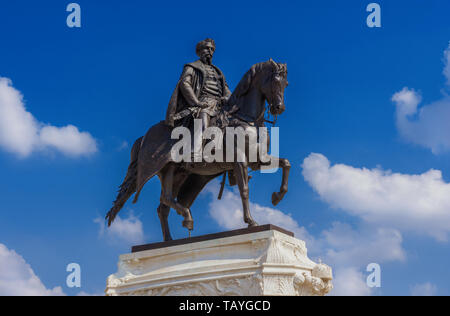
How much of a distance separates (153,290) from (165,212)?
65.3 inches

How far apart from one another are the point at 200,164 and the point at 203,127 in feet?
1.98

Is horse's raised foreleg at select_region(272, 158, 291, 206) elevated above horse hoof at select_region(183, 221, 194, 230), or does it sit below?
above

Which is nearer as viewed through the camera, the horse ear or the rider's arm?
the horse ear

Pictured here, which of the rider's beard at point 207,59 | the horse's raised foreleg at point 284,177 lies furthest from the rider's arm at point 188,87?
the horse's raised foreleg at point 284,177

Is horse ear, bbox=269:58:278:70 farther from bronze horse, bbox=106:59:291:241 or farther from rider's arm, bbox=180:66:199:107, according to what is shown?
rider's arm, bbox=180:66:199:107

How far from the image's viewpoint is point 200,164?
35.0ft

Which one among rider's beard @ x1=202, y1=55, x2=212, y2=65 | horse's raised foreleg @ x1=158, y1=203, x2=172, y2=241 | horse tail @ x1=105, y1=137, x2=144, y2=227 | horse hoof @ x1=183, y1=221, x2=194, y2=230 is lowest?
horse hoof @ x1=183, y1=221, x2=194, y2=230

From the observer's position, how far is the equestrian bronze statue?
10508mm

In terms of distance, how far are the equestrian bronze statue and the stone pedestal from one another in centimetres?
53

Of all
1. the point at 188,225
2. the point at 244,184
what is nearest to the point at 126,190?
the point at 188,225

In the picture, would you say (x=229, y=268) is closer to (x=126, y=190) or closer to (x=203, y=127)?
(x=203, y=127)

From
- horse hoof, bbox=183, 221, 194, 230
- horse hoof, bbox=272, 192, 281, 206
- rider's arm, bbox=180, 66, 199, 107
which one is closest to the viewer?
horse hoof, bbox=272, 192, 281, 206

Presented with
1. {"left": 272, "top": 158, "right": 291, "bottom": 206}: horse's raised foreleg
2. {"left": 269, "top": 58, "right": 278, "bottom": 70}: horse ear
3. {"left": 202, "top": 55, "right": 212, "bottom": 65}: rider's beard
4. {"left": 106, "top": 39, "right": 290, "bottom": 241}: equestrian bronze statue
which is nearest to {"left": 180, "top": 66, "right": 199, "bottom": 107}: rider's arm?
{"left": 106, "top": 39, "right": 290, "bottom": 241}: equestrian bronze statue
